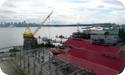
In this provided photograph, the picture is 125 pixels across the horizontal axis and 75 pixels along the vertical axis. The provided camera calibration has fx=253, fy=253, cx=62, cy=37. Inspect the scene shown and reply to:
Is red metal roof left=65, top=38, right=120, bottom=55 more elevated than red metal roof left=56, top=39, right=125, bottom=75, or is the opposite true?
red metal roof left=65, top=38, right=120, bottom=55

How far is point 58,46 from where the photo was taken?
11.9 ft

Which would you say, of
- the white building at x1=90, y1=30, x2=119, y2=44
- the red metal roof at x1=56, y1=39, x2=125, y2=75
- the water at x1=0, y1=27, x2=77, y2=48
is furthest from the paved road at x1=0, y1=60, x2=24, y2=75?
the white building at x1=90, y1=30, x2=119, y2=44

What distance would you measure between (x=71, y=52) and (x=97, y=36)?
722mm

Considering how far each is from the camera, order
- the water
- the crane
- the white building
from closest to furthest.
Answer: the water < the white building < the crane

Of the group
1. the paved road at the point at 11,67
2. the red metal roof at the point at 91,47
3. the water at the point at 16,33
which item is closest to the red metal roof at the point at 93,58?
the red metal roof at the point at 91,47

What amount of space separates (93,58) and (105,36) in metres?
0.42

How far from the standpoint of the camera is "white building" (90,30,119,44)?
10.1 feet

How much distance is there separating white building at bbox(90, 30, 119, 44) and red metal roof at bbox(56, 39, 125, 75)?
0.08 meters

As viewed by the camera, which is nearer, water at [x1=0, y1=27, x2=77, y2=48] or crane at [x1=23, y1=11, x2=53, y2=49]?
water at [x1=0, y1=27, x2=77, y2=48]

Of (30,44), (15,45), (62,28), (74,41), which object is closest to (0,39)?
(15,45)

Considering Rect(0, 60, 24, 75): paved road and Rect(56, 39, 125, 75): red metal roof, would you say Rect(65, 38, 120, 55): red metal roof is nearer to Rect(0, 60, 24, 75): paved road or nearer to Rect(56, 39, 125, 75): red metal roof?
Rect(56, 39, 125, 75): red metal roof

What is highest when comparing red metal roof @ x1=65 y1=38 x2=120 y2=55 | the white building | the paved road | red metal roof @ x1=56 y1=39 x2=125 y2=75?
the white building

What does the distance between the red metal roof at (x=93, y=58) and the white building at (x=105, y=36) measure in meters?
0.08

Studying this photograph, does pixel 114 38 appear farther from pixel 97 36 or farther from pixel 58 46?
pixel 58 46
